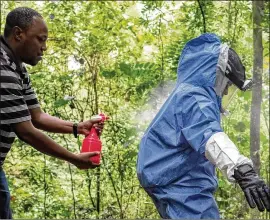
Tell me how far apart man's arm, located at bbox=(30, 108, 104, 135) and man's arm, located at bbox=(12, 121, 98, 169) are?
365 mm

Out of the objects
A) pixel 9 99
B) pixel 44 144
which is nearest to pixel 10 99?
pixel 9 99

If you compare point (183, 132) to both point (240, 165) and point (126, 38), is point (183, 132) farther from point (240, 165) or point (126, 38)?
point (126, 38)

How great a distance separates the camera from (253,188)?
2309mm

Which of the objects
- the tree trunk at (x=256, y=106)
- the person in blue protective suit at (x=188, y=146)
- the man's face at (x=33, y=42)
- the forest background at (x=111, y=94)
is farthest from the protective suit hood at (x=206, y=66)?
the forest background at (x=111, y=94)

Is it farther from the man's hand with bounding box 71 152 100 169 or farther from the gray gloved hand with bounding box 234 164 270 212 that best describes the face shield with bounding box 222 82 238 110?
the man's hand with bounding box 71 152 100 169

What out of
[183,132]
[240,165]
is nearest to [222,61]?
[183,132]

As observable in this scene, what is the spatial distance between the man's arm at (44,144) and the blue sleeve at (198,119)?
425mm

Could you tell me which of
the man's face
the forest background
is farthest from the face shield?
the forest background

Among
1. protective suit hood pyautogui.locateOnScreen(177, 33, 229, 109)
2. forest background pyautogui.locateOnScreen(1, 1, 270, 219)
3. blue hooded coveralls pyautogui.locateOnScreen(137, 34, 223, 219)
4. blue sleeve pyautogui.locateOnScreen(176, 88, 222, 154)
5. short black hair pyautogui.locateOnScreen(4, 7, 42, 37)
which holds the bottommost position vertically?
forest background pyautogui.locateOnScreen(1, 1, 270, 219)

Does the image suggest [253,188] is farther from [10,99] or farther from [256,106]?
[256,106]

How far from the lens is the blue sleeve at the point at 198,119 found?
251cm

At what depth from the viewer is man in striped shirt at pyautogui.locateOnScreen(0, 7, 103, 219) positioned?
229 cm

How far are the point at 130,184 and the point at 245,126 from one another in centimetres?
114

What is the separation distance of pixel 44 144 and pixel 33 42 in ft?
1.39
